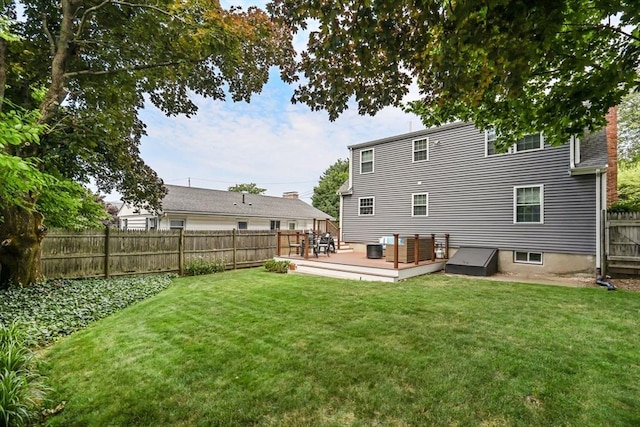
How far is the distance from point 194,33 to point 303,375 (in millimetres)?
6225

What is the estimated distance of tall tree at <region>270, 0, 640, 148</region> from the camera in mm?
2566

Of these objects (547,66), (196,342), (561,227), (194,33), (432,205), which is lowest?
(196,342)

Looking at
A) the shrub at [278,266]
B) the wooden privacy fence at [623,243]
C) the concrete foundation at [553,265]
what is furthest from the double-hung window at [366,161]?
the wooden privacy fence at [623,243]

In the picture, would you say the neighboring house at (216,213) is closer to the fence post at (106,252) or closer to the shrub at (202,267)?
the shrub at (202,267)

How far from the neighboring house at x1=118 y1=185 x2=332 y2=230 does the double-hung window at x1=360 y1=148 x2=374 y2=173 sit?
380 cm

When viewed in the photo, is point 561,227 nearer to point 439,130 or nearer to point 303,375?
point 439,130

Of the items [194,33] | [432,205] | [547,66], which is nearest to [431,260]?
[432,205]

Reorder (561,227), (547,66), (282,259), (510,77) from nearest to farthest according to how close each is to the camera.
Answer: (510,77) → (547,66) → (561,227) → (282,259)

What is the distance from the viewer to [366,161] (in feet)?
45.4

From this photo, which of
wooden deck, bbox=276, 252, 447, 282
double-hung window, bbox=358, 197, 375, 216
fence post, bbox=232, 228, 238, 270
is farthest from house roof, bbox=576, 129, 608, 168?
fence post, bbox=232, 228, 238, 270

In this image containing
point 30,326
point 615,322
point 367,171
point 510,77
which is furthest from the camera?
point 367,171

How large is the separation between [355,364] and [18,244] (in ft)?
25.5

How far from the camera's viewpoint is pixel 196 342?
4.05 m

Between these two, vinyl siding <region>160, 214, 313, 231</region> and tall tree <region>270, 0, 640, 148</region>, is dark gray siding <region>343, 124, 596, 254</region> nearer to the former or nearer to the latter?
tall tree <region>270, 0, 640, 148</region>
